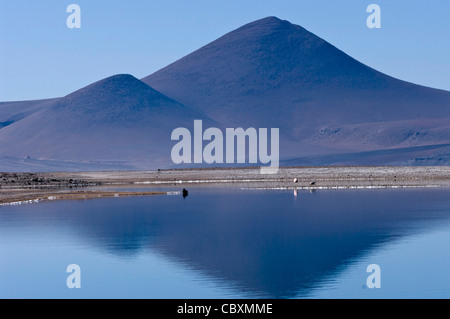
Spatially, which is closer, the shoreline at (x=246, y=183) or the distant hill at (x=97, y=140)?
the shoreline at (x=246, y=183)

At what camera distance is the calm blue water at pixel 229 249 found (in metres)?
19.4

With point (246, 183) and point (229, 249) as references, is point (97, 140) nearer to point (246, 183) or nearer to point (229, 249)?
point (246, 183)

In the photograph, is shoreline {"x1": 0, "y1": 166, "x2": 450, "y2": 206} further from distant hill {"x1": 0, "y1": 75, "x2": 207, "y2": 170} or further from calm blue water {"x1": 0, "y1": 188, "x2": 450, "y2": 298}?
distant hill {"x1": 0, "y1": 75, "x2": 207, "y2": 170}

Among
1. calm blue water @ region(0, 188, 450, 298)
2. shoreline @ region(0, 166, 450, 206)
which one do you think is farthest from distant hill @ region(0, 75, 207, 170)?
calm blue water @ region(0, 188, 450, 298)

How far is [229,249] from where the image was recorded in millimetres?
25344

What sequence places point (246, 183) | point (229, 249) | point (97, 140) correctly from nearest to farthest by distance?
point (229, 249) → point (246, 183) → point (97, 140)

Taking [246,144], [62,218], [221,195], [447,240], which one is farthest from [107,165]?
[447,240]

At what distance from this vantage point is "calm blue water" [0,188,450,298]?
1941 centimetres

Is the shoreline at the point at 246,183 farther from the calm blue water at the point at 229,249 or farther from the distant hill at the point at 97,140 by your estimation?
the distant hill at the point at 97,140

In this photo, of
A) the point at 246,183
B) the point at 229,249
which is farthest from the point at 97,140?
the point at 229,249

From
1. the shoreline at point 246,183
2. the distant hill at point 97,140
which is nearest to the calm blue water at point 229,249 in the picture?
the shoreline at point 246,183

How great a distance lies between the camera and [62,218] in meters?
36.3
